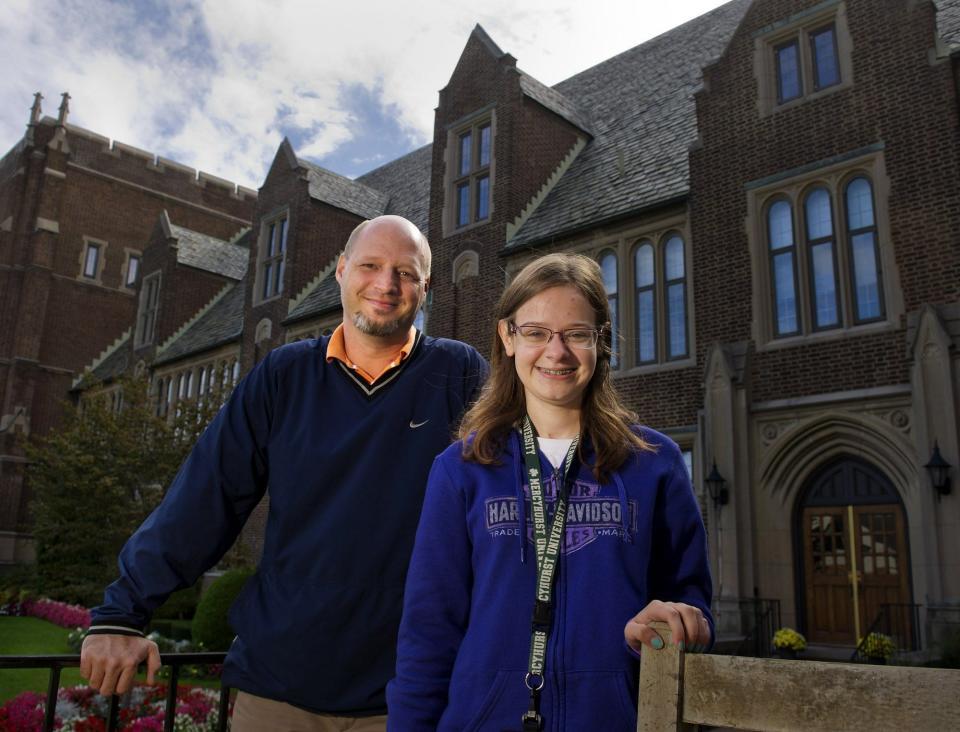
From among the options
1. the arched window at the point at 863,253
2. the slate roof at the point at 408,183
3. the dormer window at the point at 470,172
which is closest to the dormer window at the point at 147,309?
the slate roof at the point at 408,183

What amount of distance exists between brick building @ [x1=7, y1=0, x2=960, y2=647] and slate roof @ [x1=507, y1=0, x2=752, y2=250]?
0.10 metres

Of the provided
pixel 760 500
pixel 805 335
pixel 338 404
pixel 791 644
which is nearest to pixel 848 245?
pixel 805 335

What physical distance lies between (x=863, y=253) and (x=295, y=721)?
10513 mm

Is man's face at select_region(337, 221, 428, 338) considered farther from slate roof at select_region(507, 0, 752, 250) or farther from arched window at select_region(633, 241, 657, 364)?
slate roof at select_region(507, 0, 752, 250)

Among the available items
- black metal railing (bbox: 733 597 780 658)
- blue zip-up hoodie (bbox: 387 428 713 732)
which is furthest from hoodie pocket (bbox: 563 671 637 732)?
black metal railing (bbox: 733 597 780 658)

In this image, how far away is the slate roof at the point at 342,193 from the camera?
21.7 m

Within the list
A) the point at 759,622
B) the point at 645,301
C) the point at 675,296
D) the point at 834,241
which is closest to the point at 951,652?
the point at 759,622

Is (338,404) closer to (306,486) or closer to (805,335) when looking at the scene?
(306,486)

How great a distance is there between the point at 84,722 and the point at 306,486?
4916 mm

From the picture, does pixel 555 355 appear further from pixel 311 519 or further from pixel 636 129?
pixel 636 129

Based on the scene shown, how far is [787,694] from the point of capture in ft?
4.92

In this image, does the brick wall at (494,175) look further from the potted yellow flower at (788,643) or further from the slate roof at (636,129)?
the potted yellow flower at (788,643)

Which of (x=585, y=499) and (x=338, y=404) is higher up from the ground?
(x=338, y=404)

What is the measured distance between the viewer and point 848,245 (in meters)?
10.9
